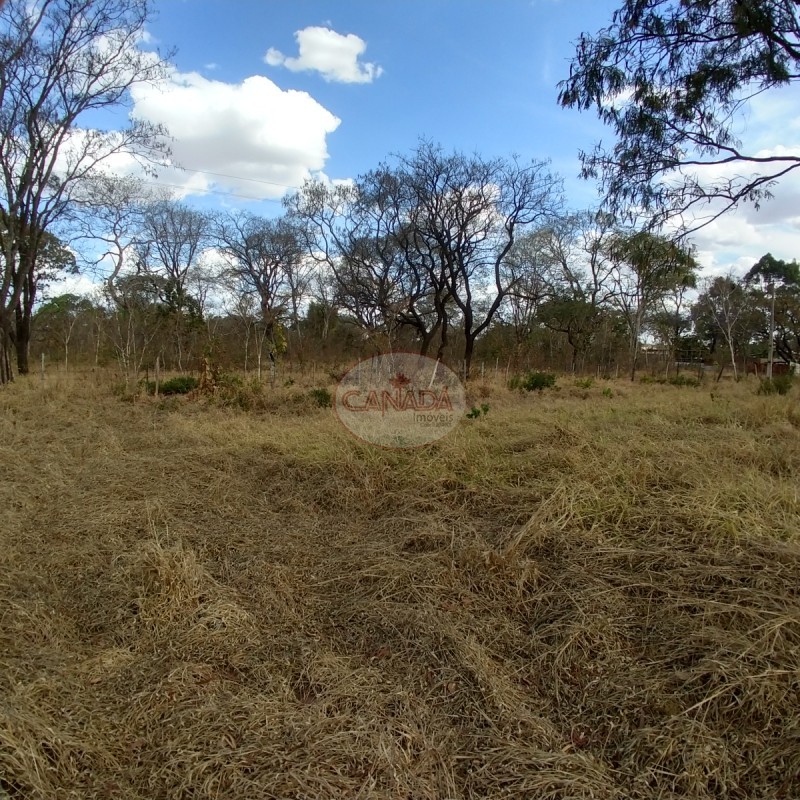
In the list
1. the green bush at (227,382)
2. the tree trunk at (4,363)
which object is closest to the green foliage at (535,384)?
the green bush at (227,382)

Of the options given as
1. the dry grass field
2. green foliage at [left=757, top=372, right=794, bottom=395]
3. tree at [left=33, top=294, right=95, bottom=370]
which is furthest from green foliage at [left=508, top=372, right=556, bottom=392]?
tree at [left=33, top=294, right=95, bottom=370]

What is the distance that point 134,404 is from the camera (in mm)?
9516

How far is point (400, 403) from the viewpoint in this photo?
963cm

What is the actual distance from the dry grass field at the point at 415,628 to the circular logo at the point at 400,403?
1.03 meters

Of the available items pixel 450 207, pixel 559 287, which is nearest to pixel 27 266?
pixel 450 207

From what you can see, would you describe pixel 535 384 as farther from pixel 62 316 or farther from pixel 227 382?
pixel 62 316

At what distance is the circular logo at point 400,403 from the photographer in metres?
5.57

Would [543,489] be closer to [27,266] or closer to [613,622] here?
[613,622]

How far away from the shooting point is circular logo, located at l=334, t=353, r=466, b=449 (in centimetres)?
557

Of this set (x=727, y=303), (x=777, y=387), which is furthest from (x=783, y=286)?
(x=777, y=387)

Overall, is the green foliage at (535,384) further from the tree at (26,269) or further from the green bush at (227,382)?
the tree at (26,269)

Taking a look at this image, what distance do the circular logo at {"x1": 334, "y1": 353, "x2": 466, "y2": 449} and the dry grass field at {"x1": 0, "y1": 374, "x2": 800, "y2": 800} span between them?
103 cm

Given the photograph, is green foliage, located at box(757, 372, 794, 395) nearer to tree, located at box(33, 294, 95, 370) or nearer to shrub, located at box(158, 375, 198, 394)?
shrub, located at box(158, 375, 198, 394)

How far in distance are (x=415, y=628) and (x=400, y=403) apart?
7426 millimetres
